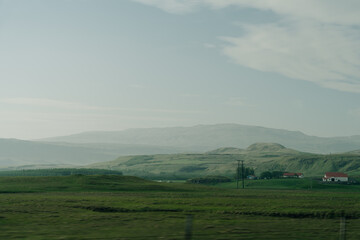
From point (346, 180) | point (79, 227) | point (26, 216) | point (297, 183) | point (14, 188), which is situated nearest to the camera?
point (79, 227)

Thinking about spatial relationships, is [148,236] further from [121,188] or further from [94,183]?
[94,183]

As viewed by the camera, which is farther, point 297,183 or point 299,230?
point 297,183

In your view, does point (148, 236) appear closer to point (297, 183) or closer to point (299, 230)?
point (299, 230)

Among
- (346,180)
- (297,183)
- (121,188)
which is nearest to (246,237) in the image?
(121,188)

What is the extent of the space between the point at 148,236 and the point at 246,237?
287 inches

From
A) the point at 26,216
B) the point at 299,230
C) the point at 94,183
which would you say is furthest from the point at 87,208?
the point at 94,183

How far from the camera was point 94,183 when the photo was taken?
14088cm

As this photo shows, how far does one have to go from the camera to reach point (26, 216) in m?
54.2

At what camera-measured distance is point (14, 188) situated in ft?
401

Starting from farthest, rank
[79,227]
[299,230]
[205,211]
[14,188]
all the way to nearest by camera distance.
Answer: [14,188] < [205,211] < [79,227] < [299,230]

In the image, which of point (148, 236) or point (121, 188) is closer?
point (148, 236)

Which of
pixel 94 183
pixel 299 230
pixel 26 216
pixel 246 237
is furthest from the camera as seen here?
pixel 94 183

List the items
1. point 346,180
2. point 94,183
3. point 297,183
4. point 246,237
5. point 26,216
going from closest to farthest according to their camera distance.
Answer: point 246,237
point 26,216
point 94,183
point 297,183
point 346,180

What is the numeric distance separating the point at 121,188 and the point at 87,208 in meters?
65.1
